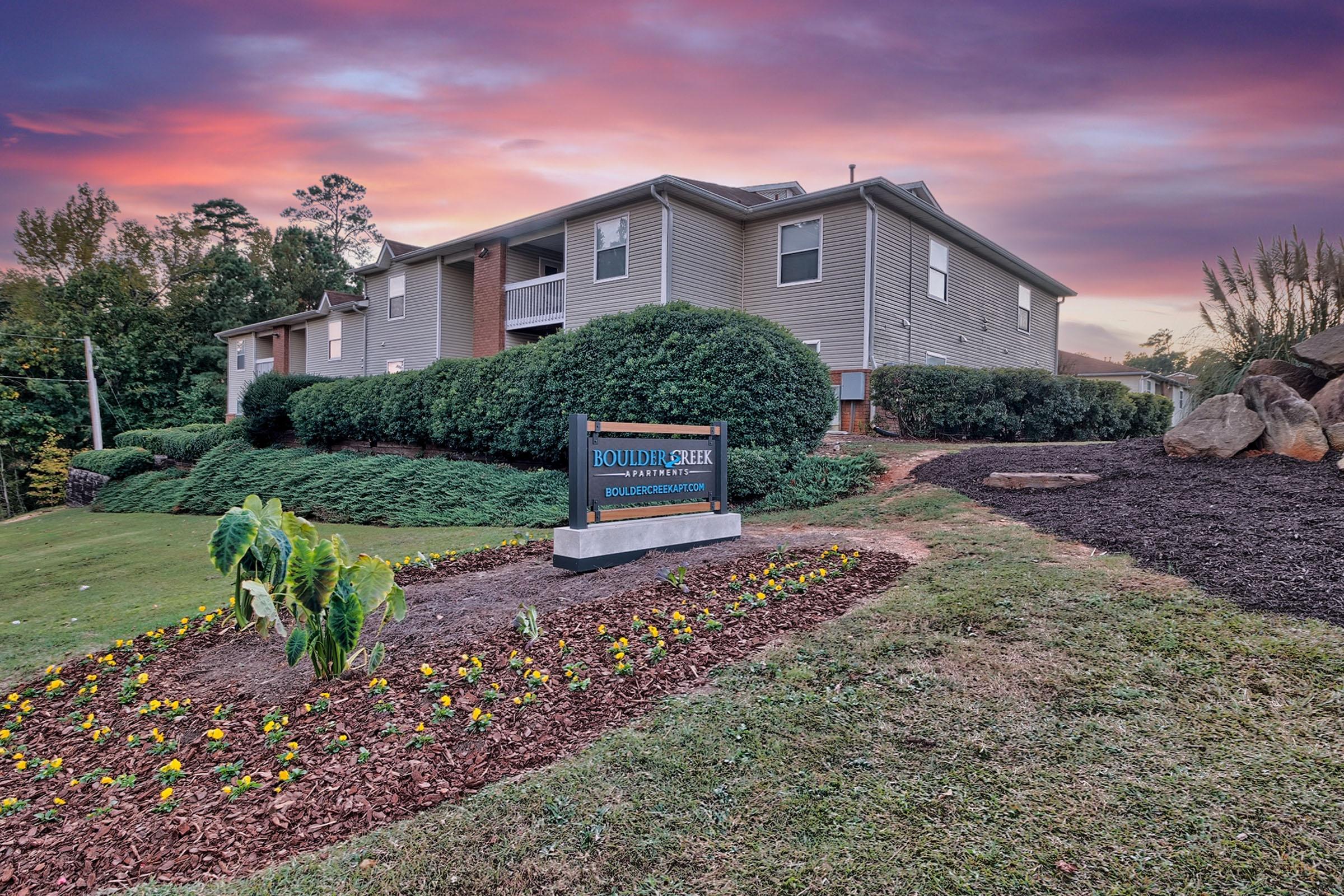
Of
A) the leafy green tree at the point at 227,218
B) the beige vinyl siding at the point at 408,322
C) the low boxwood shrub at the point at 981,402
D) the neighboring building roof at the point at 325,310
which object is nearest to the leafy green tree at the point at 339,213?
the leafy green tree at the point at 227,218

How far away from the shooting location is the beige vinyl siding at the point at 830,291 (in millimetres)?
14102

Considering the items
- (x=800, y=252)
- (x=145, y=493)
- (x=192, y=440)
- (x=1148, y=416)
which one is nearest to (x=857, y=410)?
(x=800, y=252)

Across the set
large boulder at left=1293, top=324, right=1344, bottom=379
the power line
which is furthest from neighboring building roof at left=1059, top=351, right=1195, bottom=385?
the power line

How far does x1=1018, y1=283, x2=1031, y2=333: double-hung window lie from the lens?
19.9 meters

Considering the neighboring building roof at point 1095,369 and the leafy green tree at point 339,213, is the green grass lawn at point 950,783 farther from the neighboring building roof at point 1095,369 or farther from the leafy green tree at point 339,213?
the leafy green tree at point 339,213

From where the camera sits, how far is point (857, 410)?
547 inches

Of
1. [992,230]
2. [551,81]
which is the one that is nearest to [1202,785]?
[551,81]

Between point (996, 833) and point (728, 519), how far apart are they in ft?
14.1

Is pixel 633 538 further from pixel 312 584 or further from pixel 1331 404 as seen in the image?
pixel 1331 404

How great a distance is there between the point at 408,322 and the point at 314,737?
20.5 m

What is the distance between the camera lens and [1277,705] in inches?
101

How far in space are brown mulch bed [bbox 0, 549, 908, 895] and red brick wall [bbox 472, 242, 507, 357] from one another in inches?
589

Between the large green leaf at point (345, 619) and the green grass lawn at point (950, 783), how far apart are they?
1229 millimetres

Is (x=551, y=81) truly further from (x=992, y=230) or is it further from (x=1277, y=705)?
(x=992, y=230)
